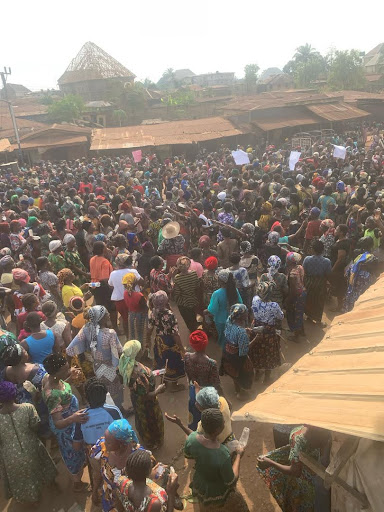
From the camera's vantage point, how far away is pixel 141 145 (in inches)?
885

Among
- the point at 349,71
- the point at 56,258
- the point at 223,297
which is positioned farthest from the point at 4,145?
the point at 349,71

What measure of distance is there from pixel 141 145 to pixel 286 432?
21.0 metres

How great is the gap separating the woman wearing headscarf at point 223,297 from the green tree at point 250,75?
7027 centimetres

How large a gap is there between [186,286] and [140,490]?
3202 mm

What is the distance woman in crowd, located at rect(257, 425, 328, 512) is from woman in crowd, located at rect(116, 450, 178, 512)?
921mm

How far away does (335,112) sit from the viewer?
25250mm

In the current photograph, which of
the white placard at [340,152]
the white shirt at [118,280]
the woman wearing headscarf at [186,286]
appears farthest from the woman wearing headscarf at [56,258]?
the white placard at [340,152]

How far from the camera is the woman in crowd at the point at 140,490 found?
2.37 meters

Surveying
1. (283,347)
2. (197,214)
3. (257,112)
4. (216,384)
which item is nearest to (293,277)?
(283,347)

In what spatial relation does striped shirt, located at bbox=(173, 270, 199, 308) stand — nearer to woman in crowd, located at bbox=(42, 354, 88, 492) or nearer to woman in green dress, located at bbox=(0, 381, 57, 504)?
woman in crowd, located at bbox=(42, 354, 88, 492)

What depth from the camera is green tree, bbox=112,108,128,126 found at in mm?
37000

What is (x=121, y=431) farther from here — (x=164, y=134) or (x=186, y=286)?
(x=164, y=134)

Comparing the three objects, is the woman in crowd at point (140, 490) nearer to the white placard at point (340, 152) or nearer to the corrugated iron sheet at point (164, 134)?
the white placard at point (340, 152)

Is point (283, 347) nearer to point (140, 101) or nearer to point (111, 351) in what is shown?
point (111, 351)
